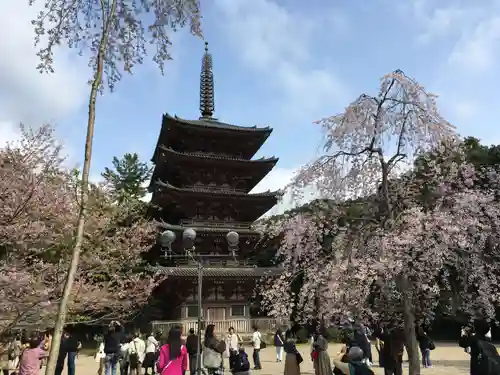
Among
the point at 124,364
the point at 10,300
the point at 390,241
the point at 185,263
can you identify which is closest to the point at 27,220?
the point at 10,300

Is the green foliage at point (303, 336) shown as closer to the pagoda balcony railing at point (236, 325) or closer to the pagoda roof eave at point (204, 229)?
the pagoda balcony railing at point (236, 325)

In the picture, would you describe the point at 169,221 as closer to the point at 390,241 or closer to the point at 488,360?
the point at 390,241

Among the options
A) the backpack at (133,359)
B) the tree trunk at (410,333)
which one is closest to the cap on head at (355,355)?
the tree trunk at (410,333)

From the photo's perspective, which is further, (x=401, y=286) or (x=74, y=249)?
(x=401, y=286)

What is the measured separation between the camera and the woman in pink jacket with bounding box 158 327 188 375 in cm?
695

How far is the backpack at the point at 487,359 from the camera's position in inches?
217

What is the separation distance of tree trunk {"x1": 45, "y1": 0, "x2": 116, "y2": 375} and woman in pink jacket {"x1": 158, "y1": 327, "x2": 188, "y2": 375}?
7.85 feet

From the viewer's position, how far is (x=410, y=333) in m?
8.98

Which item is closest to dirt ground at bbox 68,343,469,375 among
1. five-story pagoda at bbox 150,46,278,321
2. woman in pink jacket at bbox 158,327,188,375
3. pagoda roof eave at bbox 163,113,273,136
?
five-story pagoda at bbox 150,46,278,321

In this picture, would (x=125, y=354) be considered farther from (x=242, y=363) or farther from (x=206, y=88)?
(x=206, y=88)

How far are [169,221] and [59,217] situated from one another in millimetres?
18818

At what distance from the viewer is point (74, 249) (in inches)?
189

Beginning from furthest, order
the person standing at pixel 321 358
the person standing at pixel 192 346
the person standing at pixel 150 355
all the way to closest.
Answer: the person standing at pixel 150 355 < the person standing at pixel 192 346 < the person standing at pixel 321 358

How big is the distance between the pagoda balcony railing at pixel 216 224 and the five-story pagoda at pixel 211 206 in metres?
0.05
